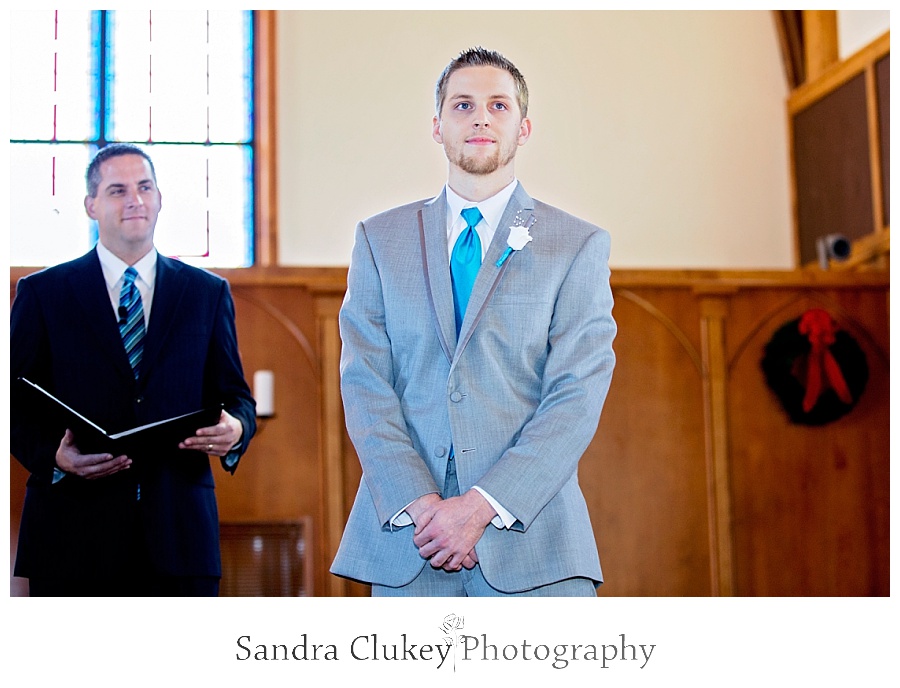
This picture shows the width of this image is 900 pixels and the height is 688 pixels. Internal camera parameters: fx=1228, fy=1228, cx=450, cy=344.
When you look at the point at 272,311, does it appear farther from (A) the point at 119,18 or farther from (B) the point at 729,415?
(A) the point at 119,18

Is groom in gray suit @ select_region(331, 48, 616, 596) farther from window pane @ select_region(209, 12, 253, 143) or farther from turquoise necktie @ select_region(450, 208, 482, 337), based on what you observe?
window pane @ select_region(209, 12, 253, 143)

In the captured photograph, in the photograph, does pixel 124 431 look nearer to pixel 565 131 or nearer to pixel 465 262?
pixel 465 262

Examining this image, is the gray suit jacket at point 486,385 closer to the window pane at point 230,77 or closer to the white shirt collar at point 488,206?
the white shirt collar at point 488,206

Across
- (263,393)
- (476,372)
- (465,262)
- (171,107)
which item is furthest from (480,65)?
(171,107)

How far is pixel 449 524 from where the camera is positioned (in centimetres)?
220

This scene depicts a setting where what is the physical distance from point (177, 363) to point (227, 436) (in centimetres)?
22

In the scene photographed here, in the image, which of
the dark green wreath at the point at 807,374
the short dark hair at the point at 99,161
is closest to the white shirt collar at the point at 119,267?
the short dark hair at the point at 99,161

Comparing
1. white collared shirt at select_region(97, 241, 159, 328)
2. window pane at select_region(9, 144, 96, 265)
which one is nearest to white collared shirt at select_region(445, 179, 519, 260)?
white collared shirt at select_region(97, 241, 159, 328)

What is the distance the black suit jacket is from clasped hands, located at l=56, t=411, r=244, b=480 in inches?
1.7

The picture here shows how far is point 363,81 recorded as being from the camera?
5.81 metres

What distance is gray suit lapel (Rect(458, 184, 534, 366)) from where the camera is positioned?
7.83ft

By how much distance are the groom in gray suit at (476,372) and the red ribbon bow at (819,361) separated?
2.25 meters

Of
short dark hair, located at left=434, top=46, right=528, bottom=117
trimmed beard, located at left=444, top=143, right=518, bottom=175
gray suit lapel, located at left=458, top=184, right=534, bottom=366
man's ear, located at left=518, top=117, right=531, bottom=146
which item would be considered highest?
short dark hair, located at left=434, top=46, right=528, bottom=117
